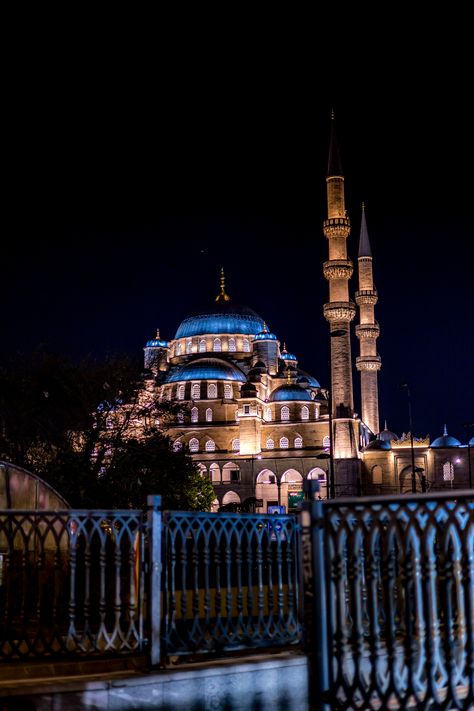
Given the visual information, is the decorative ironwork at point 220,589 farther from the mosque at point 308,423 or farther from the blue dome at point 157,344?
the blue dome at point 157,344

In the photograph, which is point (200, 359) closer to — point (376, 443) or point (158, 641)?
point (376, 443)

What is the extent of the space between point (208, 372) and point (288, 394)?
18.2 ft

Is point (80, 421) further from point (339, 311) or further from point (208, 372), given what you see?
point (208, 372)

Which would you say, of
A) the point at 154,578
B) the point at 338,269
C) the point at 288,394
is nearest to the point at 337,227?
the point at 338,269

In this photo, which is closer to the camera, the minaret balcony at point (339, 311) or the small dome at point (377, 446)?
the minaret balcony at point (339, 311)

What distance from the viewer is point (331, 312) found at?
141 feet

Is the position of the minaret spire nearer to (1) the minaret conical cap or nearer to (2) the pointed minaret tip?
(2) the pointed minaret tip

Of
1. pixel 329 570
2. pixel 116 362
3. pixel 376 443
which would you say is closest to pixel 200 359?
pixel 376 443

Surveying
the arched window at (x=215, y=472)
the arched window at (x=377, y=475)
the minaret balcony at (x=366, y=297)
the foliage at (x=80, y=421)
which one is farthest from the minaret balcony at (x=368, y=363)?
the foliage at (x=80, y=421)

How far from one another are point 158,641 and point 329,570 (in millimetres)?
2061

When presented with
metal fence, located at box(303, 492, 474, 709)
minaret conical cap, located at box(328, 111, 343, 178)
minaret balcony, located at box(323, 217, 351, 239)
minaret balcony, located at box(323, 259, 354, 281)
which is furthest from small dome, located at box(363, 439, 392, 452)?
metal fence, located at box(303, 492, 474, 709)

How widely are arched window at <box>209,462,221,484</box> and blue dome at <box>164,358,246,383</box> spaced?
6297 millimetres

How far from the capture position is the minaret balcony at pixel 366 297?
52188 mm

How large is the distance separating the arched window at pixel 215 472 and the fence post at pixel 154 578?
44.5m
